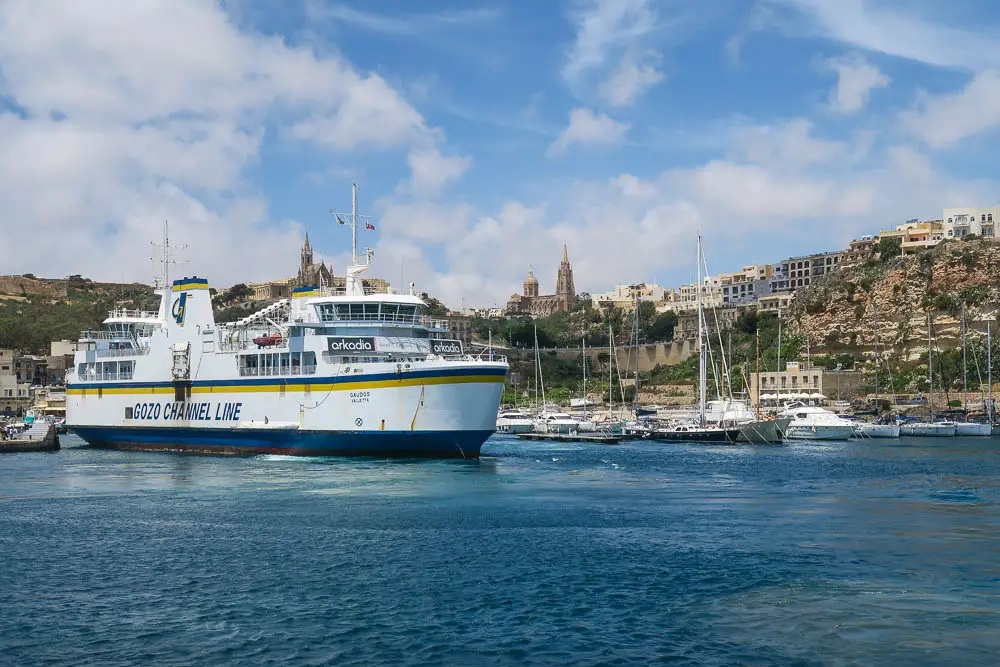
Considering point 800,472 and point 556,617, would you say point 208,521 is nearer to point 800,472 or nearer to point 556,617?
point 556,617

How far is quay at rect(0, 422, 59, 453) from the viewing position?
224ft

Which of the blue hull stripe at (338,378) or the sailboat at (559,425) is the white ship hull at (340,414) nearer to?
the blue hull stripe at (338,378)

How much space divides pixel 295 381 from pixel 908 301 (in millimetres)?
86807

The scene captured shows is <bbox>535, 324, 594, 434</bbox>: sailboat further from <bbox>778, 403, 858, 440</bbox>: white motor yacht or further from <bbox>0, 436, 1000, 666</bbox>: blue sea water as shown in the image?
<bbox>0, 436, 1000, 666</bbox>: blue sea water

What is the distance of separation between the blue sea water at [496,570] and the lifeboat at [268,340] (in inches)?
457

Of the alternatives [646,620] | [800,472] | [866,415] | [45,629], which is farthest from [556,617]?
[866,415]

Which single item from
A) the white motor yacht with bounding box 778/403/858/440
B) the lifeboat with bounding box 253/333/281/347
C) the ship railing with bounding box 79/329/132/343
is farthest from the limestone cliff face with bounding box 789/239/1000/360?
the ship railing with bounding box 79/329/132/343

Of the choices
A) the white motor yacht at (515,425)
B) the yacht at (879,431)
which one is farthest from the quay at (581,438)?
the yacht at (879,431)

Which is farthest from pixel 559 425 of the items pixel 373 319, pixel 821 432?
pixel 373 319

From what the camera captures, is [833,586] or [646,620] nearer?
[646,620]

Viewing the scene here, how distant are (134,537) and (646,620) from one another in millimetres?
16731

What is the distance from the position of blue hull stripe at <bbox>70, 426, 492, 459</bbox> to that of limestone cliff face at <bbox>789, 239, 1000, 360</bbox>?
75377mm

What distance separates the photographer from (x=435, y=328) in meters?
55.3

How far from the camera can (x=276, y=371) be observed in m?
54.9
